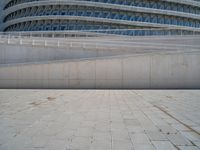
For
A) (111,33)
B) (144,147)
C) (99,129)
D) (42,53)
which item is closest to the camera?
(144,147)

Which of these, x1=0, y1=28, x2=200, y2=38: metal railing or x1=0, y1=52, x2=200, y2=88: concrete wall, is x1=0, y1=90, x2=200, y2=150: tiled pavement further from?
x1=0, y1=28, x2=200, y2=38: metal railing

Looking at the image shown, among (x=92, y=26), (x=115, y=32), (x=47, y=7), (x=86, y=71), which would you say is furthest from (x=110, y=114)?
(x=47, y=7)

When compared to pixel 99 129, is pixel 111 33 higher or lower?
higher

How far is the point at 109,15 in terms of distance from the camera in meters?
48.6

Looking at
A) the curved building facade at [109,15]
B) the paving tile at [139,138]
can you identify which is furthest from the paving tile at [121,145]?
the curved building facade at [109,15]

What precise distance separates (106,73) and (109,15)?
1274 inches

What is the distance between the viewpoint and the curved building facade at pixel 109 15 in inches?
1880

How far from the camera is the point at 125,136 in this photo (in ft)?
18.5

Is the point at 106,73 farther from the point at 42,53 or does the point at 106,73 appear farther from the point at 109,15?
the point at 109,15

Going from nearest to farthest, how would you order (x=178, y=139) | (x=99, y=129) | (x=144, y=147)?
(x=144, y=147) < (x=178, y=139) < (x=99, y=129)

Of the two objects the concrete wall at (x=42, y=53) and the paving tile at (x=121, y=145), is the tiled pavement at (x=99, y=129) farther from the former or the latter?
the concrete wall at (x=42, y=53)

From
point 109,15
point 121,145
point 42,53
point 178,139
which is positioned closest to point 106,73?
point 42,53

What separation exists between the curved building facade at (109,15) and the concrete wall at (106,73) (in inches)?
1174

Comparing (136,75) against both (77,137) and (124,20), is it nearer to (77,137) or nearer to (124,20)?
(77,137)
